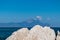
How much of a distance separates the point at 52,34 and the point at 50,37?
66cm

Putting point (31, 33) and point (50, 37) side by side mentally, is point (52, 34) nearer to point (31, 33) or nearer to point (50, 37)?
point (50, 37)

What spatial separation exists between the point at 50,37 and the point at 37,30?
4.78 ft

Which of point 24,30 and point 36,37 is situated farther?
point 24,30

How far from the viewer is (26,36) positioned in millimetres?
22609

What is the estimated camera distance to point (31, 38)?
72.1 feet

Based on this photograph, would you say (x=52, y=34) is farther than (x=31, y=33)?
Yes

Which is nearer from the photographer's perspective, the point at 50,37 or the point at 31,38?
the point at 31,38

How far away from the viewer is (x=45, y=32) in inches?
927

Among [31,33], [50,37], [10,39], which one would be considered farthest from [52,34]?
[10,39]

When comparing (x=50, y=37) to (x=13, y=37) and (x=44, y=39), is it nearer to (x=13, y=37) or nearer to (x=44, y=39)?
(x=44, y=39)

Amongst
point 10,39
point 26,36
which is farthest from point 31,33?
point 10,39

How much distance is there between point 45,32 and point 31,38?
209 centimetres

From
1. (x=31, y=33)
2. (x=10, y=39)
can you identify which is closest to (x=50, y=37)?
(x=31, y=33)

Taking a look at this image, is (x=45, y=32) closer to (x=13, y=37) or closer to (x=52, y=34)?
A: (x=52, y=34)
